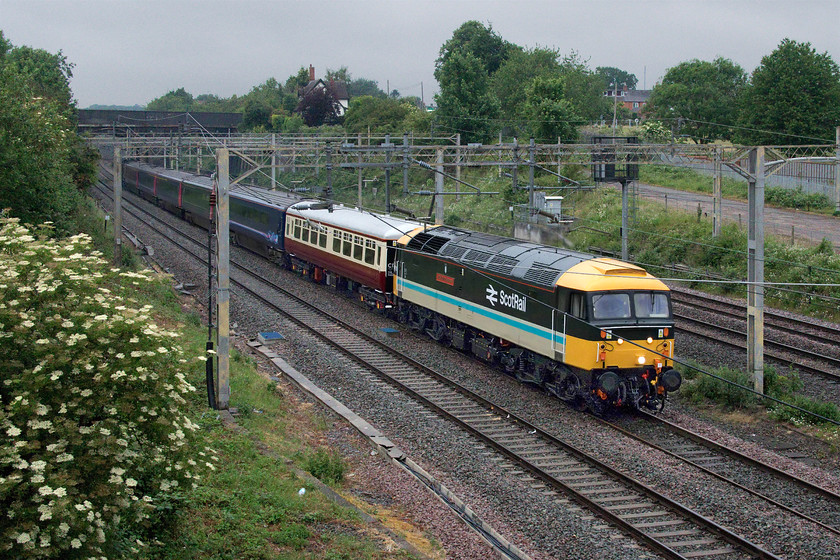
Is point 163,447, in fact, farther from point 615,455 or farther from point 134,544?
point 615,455

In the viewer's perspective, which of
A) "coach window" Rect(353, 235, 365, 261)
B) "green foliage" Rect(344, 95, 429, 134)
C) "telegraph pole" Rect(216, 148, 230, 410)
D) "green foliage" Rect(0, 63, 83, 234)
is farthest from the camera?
"green foliage" Rect(344, 95, 429, 134)

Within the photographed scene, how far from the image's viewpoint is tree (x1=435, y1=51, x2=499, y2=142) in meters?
60.0

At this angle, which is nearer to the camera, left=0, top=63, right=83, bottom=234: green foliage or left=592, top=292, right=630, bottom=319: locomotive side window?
left=592, top=292, right=630, bottom=319: locomotive side window

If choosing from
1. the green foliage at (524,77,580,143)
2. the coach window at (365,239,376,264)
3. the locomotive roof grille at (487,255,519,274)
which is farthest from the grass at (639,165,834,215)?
the locomotive roof grille at (487,255,519,274)

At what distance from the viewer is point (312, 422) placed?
15.7m

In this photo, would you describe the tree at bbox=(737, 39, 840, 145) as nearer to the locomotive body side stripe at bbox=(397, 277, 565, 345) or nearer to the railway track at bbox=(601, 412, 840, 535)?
the locomotive body side stripe at bbox=(397, 277, 565, 345)

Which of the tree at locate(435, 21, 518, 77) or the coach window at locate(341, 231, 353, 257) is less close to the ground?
the tree at locate(435, 21, 518, 77)

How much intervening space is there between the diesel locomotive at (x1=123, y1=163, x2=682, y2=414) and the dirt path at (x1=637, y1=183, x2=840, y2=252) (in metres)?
19.3

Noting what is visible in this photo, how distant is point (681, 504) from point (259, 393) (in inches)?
339

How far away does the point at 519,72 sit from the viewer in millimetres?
78812

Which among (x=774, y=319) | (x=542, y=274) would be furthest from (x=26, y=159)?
(x=774, y=319)

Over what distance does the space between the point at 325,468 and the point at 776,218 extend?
36255mm

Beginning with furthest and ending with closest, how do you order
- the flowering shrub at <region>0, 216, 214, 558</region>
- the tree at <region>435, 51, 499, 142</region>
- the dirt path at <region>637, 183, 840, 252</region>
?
the tree at <region>435, 51, 499, 142</region> < the dirt path at <region>637, 183, 840, 252</region> < the flowering shrub at <region>0, 216, 214, 558</region>

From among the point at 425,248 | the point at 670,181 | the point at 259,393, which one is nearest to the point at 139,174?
the point at 670,181
